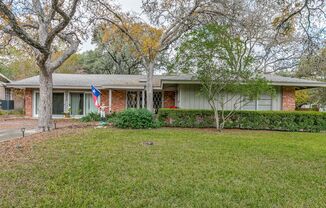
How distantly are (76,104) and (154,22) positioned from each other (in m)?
9.09

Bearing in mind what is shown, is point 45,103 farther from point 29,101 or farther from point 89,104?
point 29,101

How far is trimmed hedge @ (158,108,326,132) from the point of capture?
13.0m

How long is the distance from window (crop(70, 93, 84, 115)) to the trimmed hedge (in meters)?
8.30

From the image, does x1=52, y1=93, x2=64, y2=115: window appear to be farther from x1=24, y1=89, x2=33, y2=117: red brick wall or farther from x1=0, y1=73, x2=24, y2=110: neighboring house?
x1=0, y1=73, x2=24, y2=110: neighboring house

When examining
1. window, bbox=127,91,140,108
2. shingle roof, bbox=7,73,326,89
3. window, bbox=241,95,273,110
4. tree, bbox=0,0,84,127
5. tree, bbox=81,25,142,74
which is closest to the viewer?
tree, bbox=0,0,84,127

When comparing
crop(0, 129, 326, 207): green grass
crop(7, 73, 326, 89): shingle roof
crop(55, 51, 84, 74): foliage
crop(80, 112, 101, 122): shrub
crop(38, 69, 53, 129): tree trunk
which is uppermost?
crop(55, 51, 84, 74): foliage

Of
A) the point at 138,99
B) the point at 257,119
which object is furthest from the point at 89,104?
the point at 257,119

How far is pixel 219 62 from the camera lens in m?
11.7

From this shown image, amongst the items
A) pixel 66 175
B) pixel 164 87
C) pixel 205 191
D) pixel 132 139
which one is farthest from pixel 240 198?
pixel 164 87

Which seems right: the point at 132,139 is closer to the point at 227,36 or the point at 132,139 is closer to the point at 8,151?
the point at 8,151

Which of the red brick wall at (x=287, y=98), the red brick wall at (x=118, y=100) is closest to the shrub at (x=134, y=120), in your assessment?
the red brick wall at (x=118, y=100)

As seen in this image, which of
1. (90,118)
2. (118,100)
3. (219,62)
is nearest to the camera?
(219,62)

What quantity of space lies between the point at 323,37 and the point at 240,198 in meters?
6.19

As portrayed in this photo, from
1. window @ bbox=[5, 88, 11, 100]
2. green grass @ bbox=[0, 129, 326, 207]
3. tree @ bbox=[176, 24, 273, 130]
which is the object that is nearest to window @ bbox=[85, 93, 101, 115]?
tree @ bbox=[176, 24, 273, 130]
